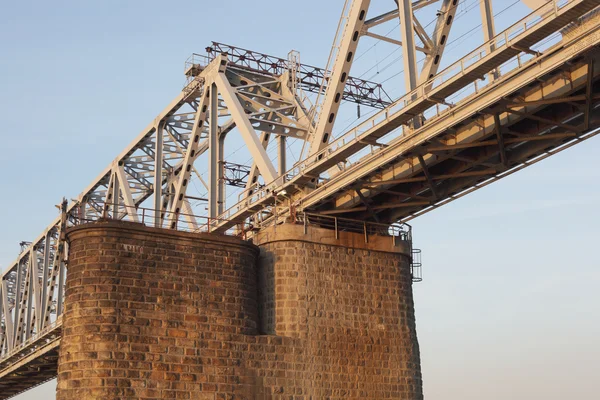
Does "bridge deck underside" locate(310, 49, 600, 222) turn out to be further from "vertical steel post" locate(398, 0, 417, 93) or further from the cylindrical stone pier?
the cylindrical stone pier

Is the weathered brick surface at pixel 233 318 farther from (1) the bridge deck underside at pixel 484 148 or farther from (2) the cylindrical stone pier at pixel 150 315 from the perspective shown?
(1) the bridge deck underside at pixel 484 148

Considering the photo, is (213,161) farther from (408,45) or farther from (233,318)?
(408,45)

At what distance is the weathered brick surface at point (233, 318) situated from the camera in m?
32.9

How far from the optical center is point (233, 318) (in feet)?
117

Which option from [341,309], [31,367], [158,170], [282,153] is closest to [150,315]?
[341,309]

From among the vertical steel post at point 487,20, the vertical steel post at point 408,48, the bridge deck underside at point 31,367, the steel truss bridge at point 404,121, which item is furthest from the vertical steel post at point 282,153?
the bridge deck underside at point 31,367

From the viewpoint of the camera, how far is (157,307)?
111 feet

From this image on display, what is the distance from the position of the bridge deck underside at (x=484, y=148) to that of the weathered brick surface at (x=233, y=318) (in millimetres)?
2258

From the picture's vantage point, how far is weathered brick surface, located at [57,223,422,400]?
32875 mm

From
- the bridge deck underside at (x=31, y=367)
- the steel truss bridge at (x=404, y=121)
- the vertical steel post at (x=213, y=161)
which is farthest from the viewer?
the bridge deck underside at (x=31, y=367)

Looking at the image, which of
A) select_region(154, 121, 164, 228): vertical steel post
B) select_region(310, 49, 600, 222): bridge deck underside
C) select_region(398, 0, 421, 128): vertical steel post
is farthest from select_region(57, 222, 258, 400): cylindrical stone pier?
select_region(154, 121, 164, 228): vertical steel post

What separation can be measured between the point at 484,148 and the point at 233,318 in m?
11.4

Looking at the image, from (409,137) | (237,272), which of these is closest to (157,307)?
(237,272)

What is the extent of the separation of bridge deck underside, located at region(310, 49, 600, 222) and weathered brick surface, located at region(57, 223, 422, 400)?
2258mm
